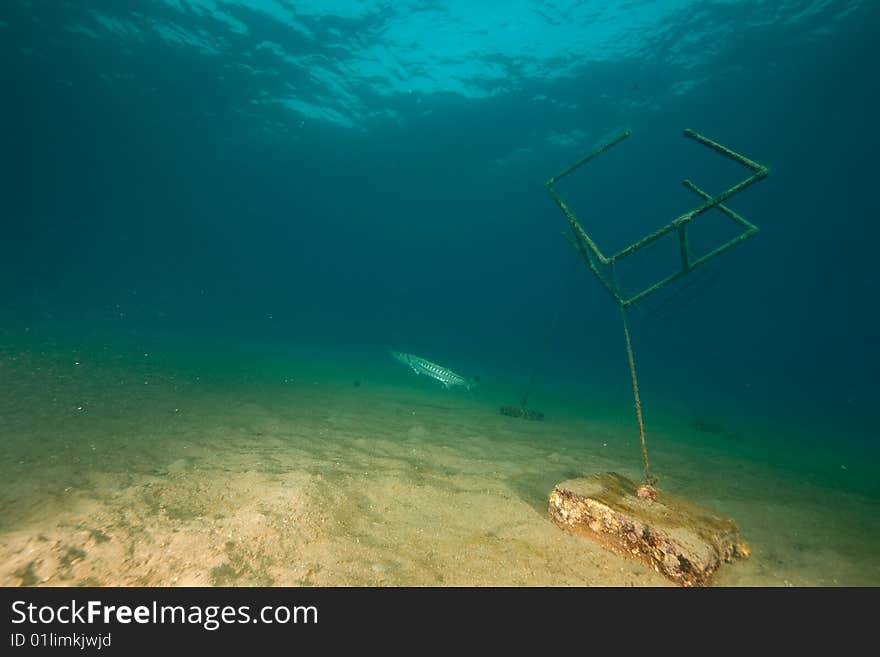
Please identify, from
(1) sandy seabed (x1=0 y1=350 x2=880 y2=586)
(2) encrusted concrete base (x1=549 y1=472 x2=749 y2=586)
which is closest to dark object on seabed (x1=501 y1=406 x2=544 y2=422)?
(1) sandy seabed (x1=0 y1=350 x2=880 y2=586)

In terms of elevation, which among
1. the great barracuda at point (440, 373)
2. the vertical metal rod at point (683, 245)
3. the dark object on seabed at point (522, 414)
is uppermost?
the vertical metal rod at point (683, 245)

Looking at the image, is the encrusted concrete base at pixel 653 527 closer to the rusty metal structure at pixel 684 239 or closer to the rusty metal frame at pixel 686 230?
the rusty metal structure at pixel 684 239

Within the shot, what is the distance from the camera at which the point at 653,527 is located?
3385 millimetres

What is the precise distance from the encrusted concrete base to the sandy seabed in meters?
0.16

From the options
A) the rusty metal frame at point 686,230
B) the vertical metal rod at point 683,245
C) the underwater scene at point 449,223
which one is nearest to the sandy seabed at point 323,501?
the underwater scene at point 449,223

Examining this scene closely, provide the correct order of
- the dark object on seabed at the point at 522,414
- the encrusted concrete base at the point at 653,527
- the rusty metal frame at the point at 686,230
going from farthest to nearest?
the dark object on seabed at the point at 522,414
the rusty metal frame at the point at 686,230
the encrusted concrete base at the point at 653,527

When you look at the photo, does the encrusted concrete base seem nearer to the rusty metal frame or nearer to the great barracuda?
the rusty metal frame

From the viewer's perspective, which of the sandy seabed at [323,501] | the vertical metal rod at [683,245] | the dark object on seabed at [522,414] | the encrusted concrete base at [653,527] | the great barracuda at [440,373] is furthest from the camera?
the dark object on seabed at [522,414]

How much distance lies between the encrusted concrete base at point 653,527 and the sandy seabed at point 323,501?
0.16 metres

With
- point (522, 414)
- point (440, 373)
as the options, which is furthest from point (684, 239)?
point (522, 414)

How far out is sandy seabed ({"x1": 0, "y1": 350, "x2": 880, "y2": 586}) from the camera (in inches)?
121

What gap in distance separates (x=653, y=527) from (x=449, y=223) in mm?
68826

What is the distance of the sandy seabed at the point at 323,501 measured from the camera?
10.1 feet
